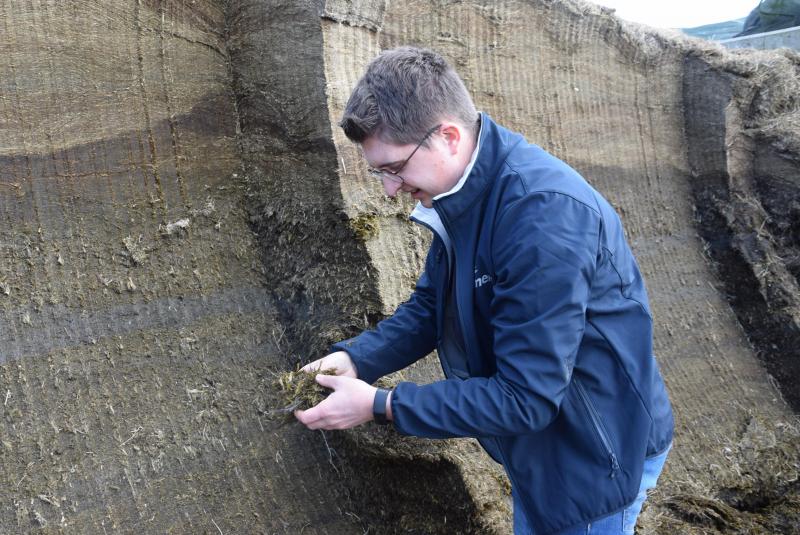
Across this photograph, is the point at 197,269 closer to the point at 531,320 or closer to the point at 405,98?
the point at 405,98

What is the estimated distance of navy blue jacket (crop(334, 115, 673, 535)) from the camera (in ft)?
5.03

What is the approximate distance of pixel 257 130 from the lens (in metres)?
2.69

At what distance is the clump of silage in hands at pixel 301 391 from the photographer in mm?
1980

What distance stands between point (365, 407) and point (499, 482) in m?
1.00

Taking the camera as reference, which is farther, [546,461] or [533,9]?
[533,9]

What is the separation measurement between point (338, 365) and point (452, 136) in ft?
2.52

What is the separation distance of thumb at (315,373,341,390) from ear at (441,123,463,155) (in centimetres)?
67

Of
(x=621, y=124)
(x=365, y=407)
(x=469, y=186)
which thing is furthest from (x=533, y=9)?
(x=365, y=407)

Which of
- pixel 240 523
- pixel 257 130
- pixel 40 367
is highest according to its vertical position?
pixel 257 130

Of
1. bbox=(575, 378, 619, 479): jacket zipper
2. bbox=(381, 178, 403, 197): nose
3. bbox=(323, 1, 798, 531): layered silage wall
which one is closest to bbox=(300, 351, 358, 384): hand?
bbox=(381, 178, 403, 197): nose

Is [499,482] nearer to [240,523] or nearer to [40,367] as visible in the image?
[240,523]

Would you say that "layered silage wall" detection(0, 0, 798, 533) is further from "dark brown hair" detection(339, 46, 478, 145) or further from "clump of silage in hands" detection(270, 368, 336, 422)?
"dark brown hair" detection(339, 46, 478, 145)

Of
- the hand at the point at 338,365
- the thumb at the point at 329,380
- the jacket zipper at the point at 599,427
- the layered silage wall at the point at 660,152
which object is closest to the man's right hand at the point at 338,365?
the hand at the point at 338,365

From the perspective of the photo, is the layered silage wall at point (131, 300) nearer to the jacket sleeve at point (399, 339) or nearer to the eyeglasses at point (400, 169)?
the jacket sleeve at point (399, 339)
